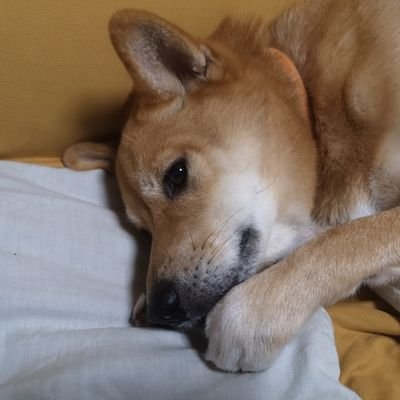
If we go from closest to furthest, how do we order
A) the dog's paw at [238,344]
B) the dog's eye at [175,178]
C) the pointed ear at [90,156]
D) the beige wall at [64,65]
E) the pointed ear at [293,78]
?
the dog's paw at [238,344]
the dog's eye at [175,178]
the pointed ear at [293,78]
the beige wall at [64,65]
the pointed ear at [90,156]

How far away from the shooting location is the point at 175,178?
1395 millimetres

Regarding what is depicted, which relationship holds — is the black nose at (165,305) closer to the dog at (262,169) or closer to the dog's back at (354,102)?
the dog at (262,169)

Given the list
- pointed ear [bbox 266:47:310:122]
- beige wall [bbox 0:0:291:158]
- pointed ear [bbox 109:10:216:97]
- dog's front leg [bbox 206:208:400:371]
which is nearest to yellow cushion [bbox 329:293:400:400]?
dog's front leg [bbox 206:208:400:371]

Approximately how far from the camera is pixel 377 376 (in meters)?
1.45

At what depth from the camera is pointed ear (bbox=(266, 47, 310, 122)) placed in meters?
1.48

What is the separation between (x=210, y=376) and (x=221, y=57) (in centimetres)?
77

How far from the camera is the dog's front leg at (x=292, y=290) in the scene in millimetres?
1270

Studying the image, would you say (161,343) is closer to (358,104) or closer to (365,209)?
(365,209)

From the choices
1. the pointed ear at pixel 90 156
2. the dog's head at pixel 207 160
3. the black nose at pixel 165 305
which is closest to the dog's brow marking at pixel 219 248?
the dog's head at pixel 207 160

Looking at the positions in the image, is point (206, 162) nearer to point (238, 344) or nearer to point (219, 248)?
point (219, 248)

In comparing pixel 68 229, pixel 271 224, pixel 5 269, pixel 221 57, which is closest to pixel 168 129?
pixel 221 57

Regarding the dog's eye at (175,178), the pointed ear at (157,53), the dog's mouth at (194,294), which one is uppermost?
the pointed ear at (157,53)

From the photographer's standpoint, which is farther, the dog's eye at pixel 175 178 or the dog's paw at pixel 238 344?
the dog's eye at pixel 175 178

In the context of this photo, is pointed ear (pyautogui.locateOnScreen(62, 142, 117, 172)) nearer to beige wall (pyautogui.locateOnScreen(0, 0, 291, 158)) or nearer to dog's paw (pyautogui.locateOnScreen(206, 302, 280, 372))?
beige wall (pyautogui.locateOnScreen(0, 0, 291, 158))
